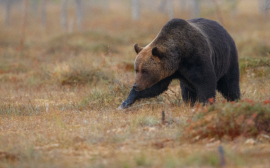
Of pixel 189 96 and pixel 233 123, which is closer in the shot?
pixel 233 123

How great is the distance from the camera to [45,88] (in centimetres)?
1027

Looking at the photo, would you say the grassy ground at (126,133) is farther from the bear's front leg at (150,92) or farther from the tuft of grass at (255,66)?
the tuft of grass at (255,66)

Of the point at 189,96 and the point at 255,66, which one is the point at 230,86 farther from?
the point at 255,66

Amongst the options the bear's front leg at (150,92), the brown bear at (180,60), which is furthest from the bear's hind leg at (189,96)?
the brown bear at (180,60)

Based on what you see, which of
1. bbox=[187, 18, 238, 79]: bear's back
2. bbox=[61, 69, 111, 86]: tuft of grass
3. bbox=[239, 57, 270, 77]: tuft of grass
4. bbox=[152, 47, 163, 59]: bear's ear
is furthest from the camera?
bbox=[61, 69, 111, 86]: tuft of grass

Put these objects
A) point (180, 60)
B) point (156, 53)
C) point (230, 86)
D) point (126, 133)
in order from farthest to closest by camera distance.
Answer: point (230, 86), point (180, 60), point (156, 53), point (126, 133)

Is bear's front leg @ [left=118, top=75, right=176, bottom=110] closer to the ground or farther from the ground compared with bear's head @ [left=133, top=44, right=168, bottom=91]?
closer to the ground

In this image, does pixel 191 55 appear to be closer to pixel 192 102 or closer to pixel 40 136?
pixel 192 102

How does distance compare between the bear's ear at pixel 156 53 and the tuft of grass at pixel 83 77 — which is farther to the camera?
the tuft of grass at pixel 83 77

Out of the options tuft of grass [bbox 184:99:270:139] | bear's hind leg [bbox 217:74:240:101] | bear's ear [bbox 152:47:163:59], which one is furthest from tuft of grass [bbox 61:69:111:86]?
tuft of grass [bbox 184:99:270:139]

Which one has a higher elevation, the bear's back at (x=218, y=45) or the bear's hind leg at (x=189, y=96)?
the bear's back at (x=218, y=45)

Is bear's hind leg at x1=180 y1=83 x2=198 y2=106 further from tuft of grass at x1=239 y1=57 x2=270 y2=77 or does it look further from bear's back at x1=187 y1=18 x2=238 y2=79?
tuft of grass at x1=239 y1=57 x2=270 y2=77

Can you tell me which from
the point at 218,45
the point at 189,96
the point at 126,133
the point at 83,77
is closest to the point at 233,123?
the point at 126,133

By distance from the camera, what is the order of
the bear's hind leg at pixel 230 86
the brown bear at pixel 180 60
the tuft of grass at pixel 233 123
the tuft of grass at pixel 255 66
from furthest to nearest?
the tuft of grass at pixel 255 66
the bear's hind leg at pixel 230 86
the brown bear at pixel 180 60
the tuft of grass at pixel 233 123
